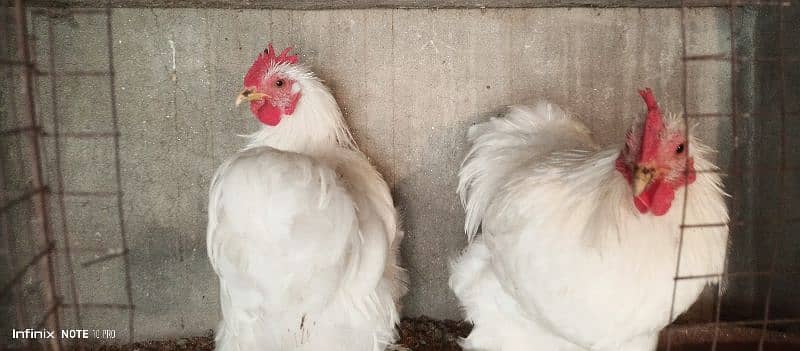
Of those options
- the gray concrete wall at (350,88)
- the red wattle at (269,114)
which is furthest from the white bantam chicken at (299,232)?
the gray concrete wall at (350,88)

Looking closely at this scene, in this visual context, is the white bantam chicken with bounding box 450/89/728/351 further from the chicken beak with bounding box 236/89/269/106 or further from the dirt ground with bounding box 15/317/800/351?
the chicken beak with bounding box 236/89/269/106

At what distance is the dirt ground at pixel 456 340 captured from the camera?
3240mm

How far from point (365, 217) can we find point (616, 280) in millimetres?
1089

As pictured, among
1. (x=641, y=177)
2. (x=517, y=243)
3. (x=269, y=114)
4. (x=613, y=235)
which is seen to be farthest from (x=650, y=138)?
(x=269, y=114)

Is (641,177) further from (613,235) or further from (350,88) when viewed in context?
(350,88)

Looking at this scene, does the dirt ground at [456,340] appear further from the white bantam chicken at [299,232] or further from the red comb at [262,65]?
the red comb at [262,65]

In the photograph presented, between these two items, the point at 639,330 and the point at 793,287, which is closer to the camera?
the point at 639,330

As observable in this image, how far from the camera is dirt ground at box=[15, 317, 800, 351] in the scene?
324 cm

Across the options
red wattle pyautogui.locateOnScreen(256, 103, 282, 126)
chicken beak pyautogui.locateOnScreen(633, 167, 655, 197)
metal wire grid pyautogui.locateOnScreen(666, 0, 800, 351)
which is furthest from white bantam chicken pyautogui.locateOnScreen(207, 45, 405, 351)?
metal wire grid pyautogui.locateOnScreen(666, 0, 800, 351)

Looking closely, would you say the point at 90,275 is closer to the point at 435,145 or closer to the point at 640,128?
the point at 435,145

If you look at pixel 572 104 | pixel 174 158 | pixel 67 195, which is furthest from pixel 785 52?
pixel 67 195

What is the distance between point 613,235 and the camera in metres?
2.29

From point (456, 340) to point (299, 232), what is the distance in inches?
68.7

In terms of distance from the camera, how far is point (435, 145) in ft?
11.7
